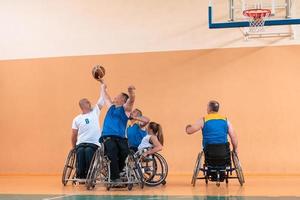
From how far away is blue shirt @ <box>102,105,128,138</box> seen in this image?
665 centimetres

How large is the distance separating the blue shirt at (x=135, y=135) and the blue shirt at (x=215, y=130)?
1.00 m

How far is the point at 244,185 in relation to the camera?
23.8ft

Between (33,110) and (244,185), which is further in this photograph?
(33,110)

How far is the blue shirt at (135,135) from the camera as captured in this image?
7.71 metres

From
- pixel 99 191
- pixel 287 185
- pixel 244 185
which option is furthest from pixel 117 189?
pixel 287 185

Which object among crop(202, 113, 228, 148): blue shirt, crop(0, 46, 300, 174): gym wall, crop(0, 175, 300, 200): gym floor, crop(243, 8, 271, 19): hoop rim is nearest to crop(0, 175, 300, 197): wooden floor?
crop(0, 175, 300, 200): gym floor

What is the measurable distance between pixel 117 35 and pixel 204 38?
1.58 m

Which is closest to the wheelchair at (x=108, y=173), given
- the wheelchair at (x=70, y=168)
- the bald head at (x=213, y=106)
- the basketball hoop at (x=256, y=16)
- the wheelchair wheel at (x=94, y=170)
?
the wheelchair wheel at (x=94, y=170)

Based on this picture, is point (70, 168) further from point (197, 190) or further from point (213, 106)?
point (213, 106)

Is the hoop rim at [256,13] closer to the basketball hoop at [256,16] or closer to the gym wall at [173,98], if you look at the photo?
the basketball hoop at [256,16]

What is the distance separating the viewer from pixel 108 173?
668cm

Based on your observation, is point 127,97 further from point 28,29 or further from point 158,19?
point 28,29

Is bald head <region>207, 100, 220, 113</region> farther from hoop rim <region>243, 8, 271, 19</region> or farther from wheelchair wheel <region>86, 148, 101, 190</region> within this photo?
hoop rim <region>243, 8, 271, 19</region>

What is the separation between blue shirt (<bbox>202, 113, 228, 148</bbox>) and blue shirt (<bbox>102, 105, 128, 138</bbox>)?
1.11 m
